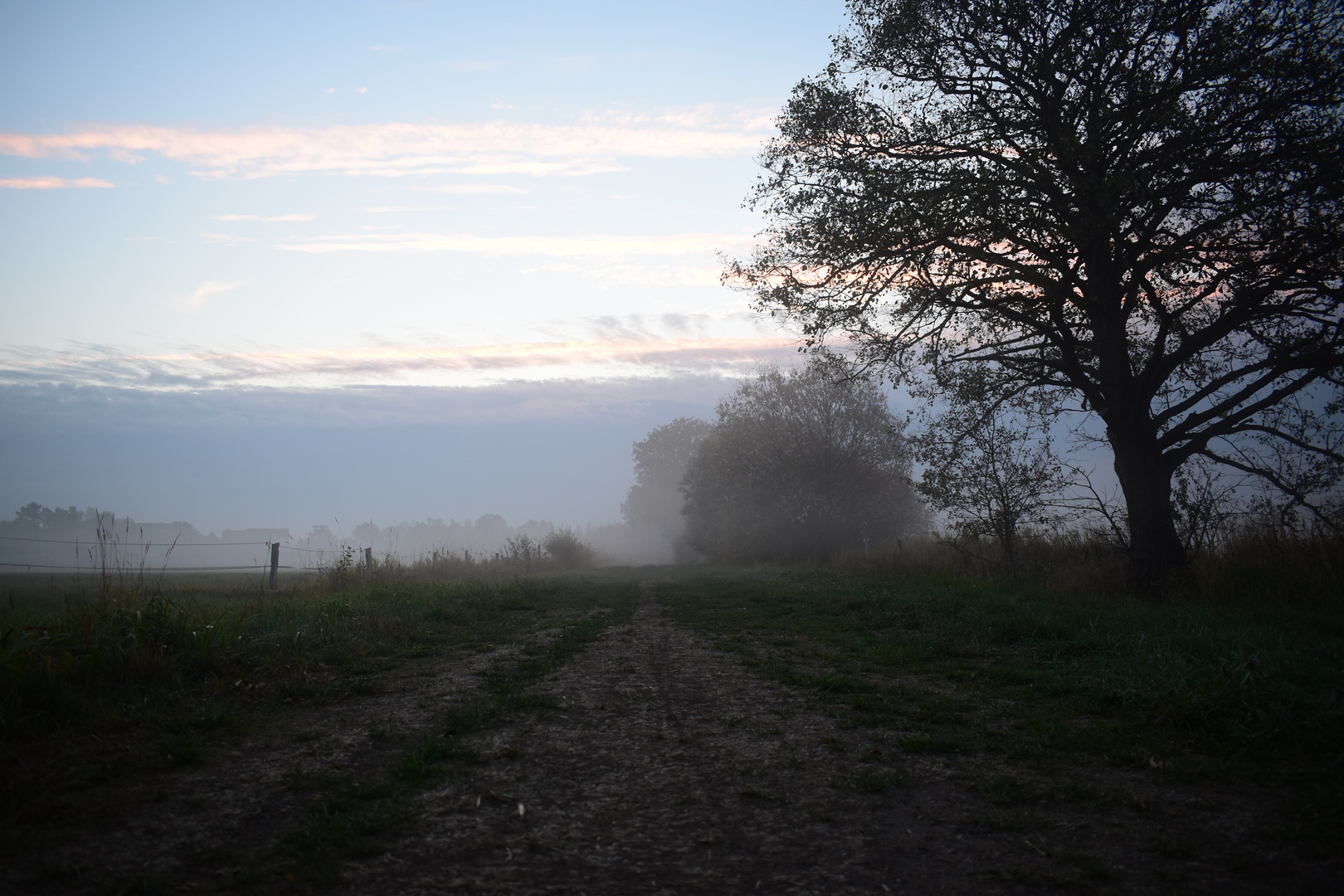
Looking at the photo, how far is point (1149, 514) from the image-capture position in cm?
1040

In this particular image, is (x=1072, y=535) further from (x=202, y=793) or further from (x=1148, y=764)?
(x=202, y=793)

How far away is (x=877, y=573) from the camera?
56.1 feet

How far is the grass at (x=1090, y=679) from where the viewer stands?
381 cm

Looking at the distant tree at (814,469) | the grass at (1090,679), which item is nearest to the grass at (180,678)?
the grass at (1090,679)

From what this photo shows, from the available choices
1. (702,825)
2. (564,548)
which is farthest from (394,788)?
(564,548)

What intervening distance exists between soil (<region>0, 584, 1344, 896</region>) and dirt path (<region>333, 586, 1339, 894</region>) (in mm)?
12

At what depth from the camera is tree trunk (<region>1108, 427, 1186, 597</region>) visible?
10227 mm

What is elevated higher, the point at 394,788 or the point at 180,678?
the point at 180,678

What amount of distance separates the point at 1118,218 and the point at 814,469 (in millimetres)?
22013

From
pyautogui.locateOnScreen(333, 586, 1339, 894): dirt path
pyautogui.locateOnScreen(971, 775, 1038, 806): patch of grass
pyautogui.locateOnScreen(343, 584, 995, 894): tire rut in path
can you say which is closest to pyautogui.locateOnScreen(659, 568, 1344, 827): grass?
pyautogui.locateOnScreen(971, 775, 1038, 806): patch of grass

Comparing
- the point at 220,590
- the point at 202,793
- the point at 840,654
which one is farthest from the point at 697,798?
the point at 220,590

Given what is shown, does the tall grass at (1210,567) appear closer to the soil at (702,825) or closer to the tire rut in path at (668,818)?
the soil at (702,825)

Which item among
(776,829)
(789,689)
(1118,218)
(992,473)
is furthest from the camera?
(992,473)

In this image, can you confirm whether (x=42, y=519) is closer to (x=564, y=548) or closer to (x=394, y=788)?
(x=564, y=548)
